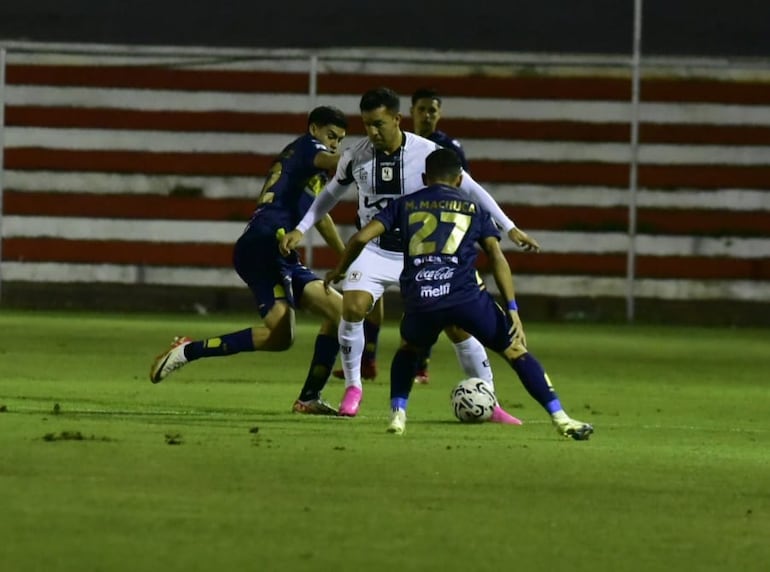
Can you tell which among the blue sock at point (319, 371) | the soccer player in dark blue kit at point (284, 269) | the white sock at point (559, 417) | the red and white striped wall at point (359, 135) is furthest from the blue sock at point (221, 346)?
the red and white striped wall at point (359, 135)

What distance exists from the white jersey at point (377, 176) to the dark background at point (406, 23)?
39.9 feet

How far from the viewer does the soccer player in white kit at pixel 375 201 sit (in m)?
11.0

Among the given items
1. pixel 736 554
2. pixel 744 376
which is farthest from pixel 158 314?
pixel 736 554

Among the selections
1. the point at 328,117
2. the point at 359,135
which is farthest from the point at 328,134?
the point at 359,135

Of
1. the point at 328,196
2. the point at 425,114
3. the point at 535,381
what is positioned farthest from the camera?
the point at 425,114

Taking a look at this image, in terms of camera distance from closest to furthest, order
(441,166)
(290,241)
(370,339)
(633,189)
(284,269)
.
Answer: (441,166)
(290,241)
(284,269)
(370,339)
(633,189)

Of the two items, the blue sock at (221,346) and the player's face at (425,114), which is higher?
the player's face at (425,114)

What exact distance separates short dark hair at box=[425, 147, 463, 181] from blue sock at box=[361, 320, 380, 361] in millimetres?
3922

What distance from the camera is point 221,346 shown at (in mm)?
11648

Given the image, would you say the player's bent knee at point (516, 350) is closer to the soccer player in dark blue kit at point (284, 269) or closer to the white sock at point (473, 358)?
the white sock at point (473, 358)

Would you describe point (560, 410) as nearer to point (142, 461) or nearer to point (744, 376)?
point (142, 461)

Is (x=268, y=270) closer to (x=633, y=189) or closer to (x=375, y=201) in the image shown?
(x=375, y=201)

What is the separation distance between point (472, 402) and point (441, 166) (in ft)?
→ 4.62

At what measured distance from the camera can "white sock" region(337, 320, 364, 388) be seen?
37.2 feet
